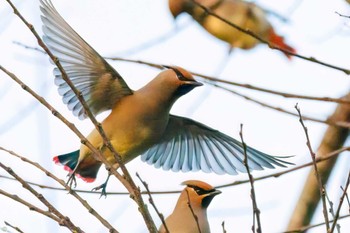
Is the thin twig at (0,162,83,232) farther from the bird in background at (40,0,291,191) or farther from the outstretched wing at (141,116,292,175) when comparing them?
the outstretched wing at (141,116,292,175)

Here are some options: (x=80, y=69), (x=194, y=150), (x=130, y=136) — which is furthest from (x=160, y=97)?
(x=194, y=150)

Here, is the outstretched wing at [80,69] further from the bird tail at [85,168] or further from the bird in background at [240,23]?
the bird in background at [240,23]

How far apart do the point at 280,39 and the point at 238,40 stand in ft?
0.88

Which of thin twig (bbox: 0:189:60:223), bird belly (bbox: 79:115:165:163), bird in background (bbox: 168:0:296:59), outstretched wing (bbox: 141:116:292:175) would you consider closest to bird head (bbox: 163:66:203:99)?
bird belly (bbox: 79:115:165:163)

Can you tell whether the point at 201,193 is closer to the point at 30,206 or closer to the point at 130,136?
the point at 130,136

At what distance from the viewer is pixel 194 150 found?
524 centimetres

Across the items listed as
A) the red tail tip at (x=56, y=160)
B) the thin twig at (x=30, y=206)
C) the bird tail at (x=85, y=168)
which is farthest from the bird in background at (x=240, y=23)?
the thin twig at (x=30, y=206)

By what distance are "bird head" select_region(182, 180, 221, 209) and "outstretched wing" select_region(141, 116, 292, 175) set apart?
1.95 ft

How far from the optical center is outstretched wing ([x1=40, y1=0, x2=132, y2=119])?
418cm

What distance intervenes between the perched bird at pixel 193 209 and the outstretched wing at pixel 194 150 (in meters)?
0.60

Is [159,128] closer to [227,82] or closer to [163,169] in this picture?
[163,169]

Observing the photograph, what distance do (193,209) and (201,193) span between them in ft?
0.42

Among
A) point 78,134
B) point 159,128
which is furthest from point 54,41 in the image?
point 78,134

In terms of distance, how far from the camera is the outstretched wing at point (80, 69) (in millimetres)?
4184
